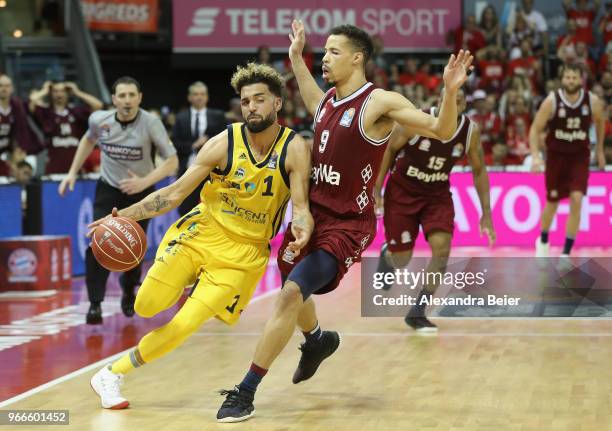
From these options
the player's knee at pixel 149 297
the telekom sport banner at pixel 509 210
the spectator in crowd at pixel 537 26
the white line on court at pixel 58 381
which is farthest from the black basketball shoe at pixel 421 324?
the spectator in crowd at pixel 537 26

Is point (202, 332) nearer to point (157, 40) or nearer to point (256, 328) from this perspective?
point (256, 328)

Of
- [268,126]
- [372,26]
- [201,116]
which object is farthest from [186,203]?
[372,26]

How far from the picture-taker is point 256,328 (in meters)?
10.1

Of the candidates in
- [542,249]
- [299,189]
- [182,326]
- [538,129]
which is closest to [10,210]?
[538,129]

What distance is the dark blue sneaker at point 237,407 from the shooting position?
20.9 feet

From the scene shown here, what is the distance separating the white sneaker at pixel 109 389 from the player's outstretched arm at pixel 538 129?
294 inches

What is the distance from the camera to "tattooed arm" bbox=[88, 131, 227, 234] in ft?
22.4

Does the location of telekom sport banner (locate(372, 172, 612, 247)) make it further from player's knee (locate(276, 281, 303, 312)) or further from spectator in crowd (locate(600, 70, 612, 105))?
player's knee (locate(276, 281, 303, 312))

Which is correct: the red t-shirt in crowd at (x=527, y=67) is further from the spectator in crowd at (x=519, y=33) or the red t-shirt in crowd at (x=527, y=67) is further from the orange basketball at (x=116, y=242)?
the orange basketball at (x=116, y=242)

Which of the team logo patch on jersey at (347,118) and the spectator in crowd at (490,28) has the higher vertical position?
the spectator in crowd at (490,28)

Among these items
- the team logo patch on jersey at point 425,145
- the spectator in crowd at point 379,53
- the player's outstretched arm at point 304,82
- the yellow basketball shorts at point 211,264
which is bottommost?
the yellow basketball shorts at point 211,264

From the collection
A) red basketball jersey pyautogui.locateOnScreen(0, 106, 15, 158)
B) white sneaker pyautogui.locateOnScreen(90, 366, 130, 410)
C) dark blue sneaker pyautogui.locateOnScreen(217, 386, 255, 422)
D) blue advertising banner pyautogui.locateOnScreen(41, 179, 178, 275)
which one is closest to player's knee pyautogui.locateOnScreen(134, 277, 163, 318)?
white sneaker pyautogui.locateOnScreen(90, 366, 130, 410)

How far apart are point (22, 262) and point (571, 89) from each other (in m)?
6.27

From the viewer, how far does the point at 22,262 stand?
12633 mm
